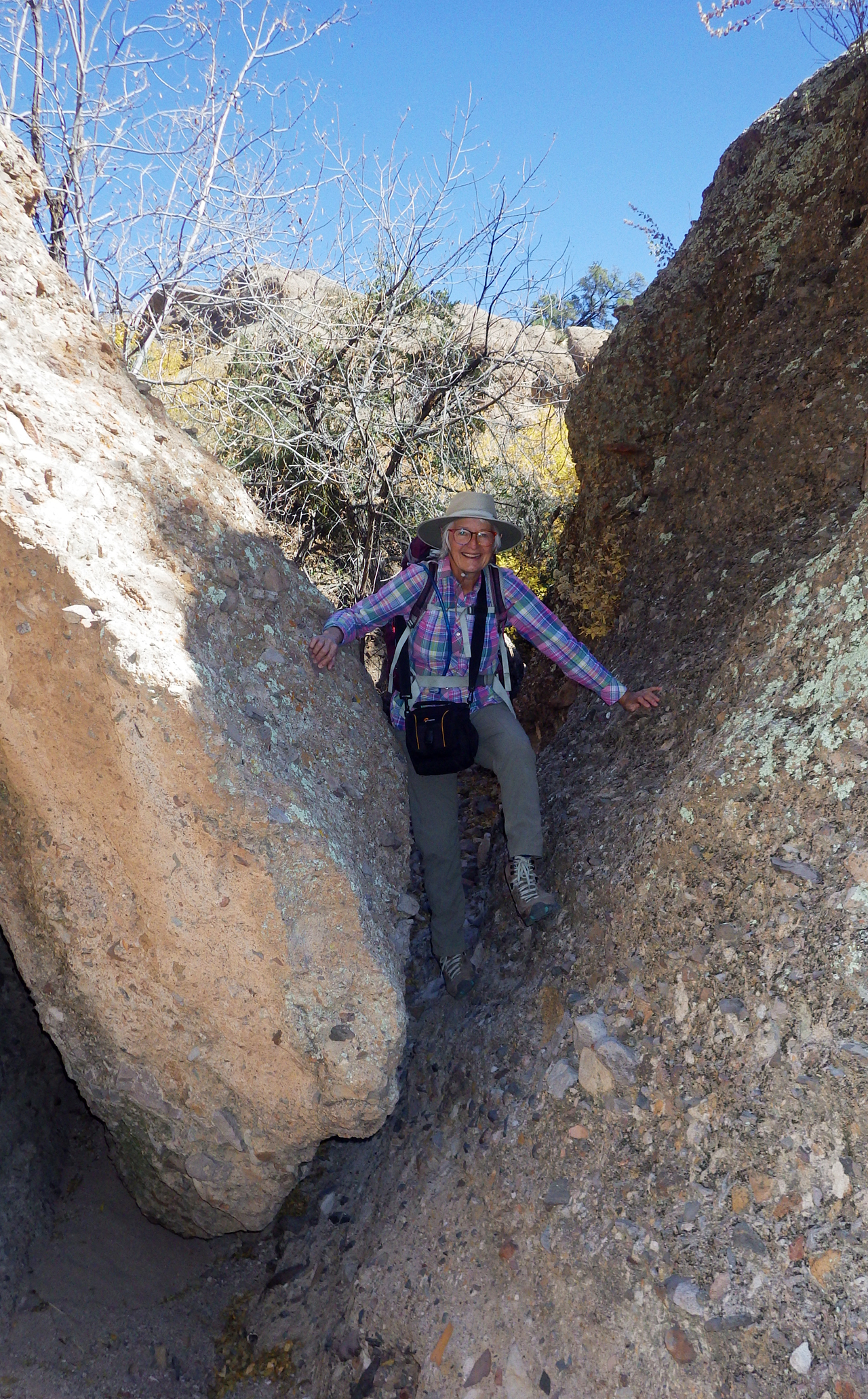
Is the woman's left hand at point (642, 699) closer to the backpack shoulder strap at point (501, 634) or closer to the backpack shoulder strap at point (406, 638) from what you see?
the backpack shoulder strap at point (501, 634)

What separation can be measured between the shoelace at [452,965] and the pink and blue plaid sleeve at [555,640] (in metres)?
1.17

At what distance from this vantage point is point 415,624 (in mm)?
3439

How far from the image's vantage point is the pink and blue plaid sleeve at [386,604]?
345cm

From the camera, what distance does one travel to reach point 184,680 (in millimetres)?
2760

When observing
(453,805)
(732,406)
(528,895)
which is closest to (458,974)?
(528,895)

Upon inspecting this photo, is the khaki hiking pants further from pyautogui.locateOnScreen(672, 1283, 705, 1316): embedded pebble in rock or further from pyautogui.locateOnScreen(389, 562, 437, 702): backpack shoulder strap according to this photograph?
pyautogui.locateOnScreen(672, 1283, 705, 1316): embedded pebble in rock

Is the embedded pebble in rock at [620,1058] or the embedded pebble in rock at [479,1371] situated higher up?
the embedded pebble in rock at [620,1058]

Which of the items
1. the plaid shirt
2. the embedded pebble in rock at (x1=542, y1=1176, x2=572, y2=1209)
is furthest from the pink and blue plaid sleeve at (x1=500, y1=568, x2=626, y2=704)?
the embedded pebble in rock at (x1=542, y1=1176, x2=572, y2=1209)

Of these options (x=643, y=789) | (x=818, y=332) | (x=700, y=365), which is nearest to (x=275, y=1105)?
(x=643, y=789)

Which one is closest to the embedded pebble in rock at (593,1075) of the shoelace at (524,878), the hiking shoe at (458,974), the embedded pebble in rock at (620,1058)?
the embedded pebble in rock at (620,1058)

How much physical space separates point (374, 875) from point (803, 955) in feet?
4.73

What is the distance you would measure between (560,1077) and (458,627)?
1.62 meters

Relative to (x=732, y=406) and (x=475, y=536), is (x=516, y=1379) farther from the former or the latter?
(x=732, y=406)

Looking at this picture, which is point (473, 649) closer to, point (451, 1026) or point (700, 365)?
point (451, 1026)
